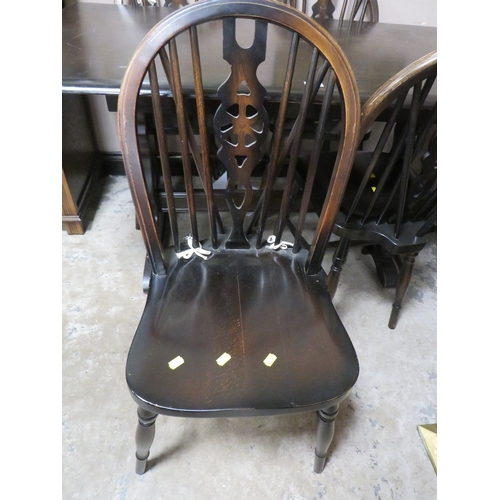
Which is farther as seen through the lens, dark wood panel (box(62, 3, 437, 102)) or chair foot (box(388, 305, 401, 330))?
chair foot (box(388, 305, 401, 330))

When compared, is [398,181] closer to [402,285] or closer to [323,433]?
[402,285]

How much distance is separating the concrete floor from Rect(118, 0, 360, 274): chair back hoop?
529 millimetres

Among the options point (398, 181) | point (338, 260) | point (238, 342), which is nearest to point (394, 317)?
point (338, 260)

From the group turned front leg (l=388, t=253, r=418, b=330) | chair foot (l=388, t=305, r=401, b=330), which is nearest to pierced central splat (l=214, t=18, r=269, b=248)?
turned front leg (l=388, t=253, r=418, b=330)

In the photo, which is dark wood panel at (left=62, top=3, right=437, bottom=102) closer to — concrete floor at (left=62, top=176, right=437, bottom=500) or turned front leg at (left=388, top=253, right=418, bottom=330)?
turned front leg at (left=388, top=253, right=418, bottom=330)

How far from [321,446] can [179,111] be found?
0.85 meters

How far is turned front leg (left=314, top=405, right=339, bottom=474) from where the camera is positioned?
819 millimetres

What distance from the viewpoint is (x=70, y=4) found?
5.05ft

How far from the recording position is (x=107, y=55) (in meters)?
1.03

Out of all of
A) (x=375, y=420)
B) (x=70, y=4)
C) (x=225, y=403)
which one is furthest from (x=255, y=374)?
(x=70, y=4)

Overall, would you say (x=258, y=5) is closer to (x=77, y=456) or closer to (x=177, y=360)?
(x=177, y=360)

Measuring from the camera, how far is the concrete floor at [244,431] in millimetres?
975

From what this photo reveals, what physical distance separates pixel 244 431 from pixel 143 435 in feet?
1.15

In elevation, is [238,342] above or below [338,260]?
above
